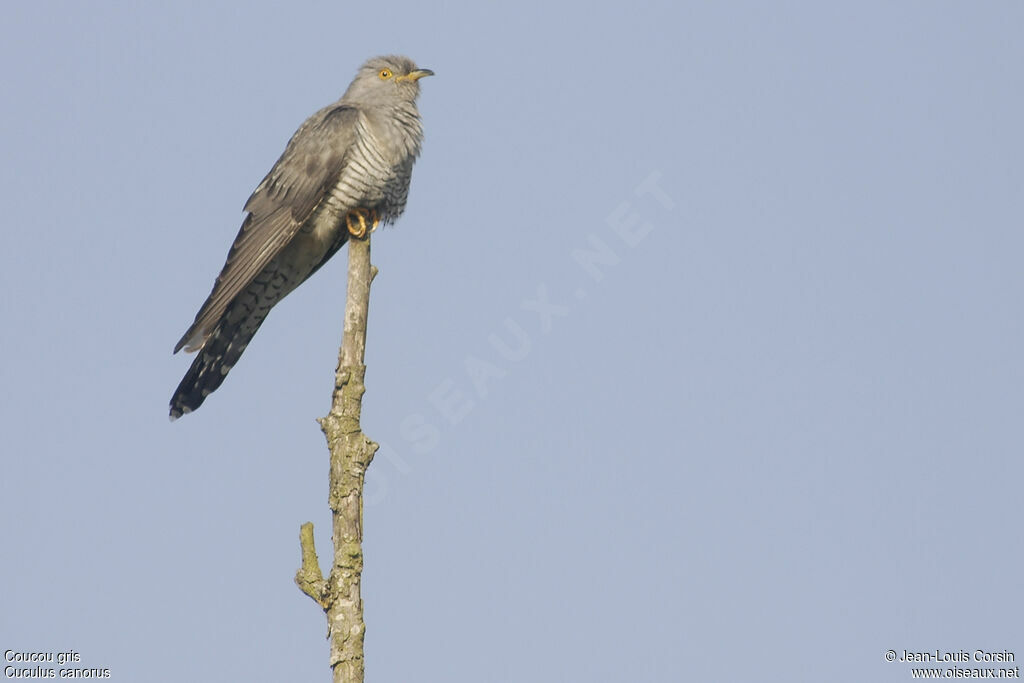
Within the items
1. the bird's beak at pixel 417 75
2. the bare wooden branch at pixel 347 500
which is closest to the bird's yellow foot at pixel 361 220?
the bare wooden branch at pixel 347 500

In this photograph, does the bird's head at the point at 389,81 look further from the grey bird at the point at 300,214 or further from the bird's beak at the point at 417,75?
the grey bird at the point at 300,214

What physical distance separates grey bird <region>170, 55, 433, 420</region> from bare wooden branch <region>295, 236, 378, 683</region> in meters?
1.33

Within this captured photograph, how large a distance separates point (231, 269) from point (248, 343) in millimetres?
512

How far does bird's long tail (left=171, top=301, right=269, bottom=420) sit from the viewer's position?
6559mm

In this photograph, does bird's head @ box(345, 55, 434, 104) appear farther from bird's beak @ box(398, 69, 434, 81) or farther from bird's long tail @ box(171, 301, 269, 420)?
bird's long tail @ box(171, 301, 269, 420)

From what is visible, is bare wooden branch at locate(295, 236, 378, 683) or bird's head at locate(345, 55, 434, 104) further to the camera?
bird's head at locate(345, 55, 434, 104)

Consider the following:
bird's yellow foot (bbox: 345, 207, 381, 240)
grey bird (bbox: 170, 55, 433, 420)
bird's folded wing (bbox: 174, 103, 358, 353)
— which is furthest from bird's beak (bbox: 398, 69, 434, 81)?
bird's yellow foot (bbox: 345, 207, 381, 240)

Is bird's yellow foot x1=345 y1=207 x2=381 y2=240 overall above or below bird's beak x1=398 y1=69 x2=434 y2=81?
below

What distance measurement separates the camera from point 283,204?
6727 millimetres

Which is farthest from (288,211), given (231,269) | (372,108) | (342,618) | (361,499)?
(342,618)

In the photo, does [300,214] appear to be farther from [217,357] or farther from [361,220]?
[217,357]

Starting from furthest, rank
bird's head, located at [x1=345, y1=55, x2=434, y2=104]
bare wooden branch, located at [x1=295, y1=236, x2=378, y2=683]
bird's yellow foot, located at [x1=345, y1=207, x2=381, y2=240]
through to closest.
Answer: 1. bird's head, located at [x1=345, y1=55, x2=434, y2=104]
2. bird's yellow foot, located at [x1=345, y1=207, x2=381, y2=240]
3. bare wooden branch, located at [x1=295, y1=236, x2=378, y2=683]

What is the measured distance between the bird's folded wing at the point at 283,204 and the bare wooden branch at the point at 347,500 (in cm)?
129

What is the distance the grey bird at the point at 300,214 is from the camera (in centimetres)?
656
